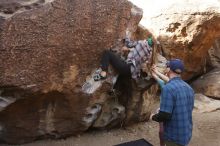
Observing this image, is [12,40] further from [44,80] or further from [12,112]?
[12,112]

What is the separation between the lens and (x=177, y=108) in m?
5.23

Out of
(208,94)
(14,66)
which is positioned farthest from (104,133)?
(208,94)

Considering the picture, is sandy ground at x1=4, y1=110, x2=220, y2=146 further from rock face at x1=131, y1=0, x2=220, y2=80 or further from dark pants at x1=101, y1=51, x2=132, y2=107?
rock face at x1=131, y1=0, x2=220, y2=80

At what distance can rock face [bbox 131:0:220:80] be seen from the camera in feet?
32.3

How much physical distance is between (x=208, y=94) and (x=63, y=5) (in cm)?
542

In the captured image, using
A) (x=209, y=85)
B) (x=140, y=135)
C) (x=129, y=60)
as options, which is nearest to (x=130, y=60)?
(x=129, y=60)

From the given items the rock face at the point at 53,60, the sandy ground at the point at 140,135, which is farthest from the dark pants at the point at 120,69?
the sandy ground at the point at 140,135

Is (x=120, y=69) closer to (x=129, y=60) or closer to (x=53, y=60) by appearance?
(x=129, y=60)

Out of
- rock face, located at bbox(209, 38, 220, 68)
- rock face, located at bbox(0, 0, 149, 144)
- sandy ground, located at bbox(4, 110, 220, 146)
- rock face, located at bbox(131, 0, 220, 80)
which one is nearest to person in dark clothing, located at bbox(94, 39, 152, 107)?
rock face, located at bbox(0, 0, 149, 144)

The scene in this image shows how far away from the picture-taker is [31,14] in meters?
6.37

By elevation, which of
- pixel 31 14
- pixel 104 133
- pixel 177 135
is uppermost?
pixel 31 14

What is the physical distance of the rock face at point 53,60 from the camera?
631 cm

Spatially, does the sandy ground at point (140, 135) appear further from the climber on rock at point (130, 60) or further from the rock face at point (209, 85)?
the rock face at point (209, 85)

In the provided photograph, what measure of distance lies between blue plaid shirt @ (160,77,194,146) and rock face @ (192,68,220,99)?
17.4ft
